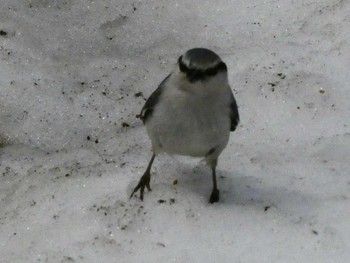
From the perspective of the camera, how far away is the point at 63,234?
3.97 meters

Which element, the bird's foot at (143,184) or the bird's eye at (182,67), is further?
the bird's foot at (143,184)

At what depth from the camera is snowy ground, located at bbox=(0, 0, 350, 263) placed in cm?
388

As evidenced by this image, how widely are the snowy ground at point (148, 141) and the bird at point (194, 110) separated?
310 millimetres

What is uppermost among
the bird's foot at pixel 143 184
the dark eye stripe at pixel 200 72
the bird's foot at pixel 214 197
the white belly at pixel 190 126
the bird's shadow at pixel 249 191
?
the dark eye stripe at pixel 200 72

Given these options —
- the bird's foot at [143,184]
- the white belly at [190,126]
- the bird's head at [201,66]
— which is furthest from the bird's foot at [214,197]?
the bird's head at [201,66]

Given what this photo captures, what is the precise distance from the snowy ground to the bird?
1.02 ft

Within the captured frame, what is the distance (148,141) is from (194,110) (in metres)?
1.17

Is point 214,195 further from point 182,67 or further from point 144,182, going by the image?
point 182,67

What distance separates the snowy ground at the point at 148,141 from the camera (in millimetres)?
3879

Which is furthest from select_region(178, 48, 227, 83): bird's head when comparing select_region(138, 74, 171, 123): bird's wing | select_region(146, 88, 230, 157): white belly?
select_region(138, 74, 171, 123): bird's wing

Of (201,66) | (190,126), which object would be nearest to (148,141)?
(190,126)

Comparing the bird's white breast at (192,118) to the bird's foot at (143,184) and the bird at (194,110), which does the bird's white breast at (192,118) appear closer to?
the bird at (194,110)

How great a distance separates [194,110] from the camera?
12.6ft

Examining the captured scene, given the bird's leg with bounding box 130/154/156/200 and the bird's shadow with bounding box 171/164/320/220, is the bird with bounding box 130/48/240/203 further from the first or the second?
the bird's shadow with bounding box 171/164/320/220
